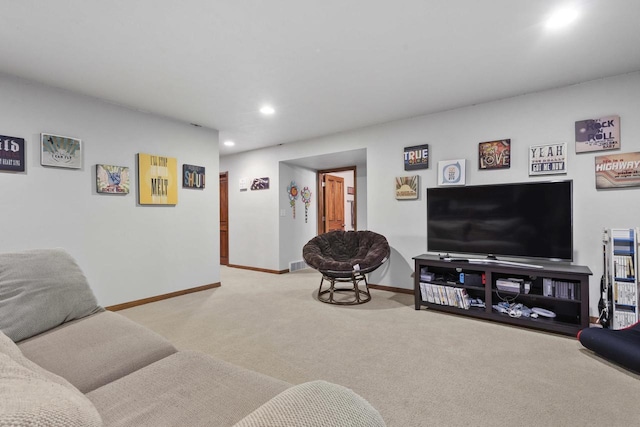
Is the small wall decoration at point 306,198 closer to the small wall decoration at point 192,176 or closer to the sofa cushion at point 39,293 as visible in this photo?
the small wall decoration at point 192,176

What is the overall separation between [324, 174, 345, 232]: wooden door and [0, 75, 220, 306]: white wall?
2.75 m

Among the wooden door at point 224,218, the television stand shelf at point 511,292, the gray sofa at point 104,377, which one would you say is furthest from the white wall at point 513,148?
the gray sofa at point 104,377

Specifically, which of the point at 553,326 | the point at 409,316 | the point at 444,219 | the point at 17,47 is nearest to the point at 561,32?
the point at 444,219

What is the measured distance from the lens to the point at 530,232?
3191mm

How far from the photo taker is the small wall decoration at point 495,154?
11.7 feet

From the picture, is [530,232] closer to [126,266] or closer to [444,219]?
[444,219]

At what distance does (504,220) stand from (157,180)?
4.22 meters

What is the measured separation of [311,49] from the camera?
8.38ft

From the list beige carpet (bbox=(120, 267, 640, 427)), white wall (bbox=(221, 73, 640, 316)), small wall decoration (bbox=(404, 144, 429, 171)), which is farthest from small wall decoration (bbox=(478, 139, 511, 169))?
beige carpet (bbox=(120, 267, 640, 427))

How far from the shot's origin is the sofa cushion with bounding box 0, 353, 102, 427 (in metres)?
0.47

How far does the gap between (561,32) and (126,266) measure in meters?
4.85

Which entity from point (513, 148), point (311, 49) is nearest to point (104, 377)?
point (311, 49)

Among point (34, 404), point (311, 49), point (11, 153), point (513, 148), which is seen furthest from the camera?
point (513, 148)

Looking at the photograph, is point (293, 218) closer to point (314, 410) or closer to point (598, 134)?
point (598, 134)
